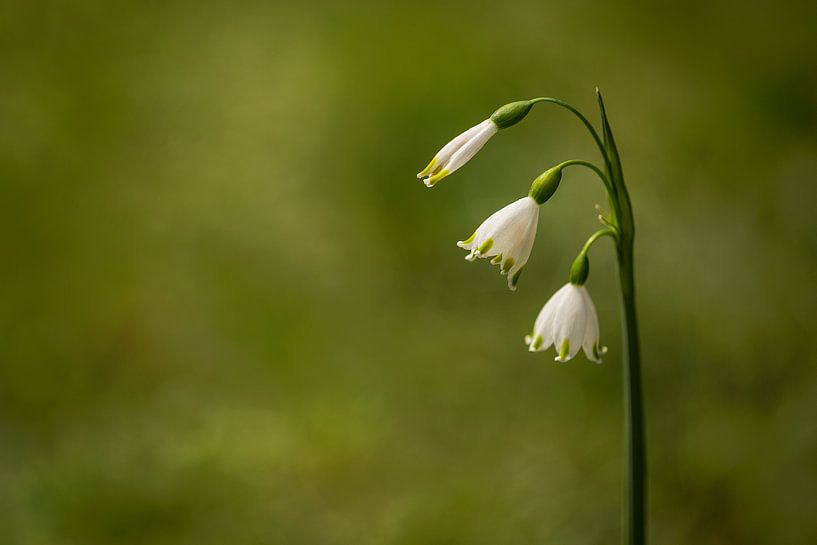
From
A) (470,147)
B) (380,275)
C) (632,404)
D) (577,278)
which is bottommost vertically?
(632,404)

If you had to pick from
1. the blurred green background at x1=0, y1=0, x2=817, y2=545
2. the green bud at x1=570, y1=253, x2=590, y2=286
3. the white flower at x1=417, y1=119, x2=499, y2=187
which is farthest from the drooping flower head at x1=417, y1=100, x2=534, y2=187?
the blurred green background at x1=0, y1=0, x2=817, y2=545

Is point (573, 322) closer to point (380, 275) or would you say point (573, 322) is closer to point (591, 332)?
point (591, 332)

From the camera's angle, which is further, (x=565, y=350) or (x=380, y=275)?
(x=380, y=275)

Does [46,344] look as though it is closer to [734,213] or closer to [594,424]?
[594,424]

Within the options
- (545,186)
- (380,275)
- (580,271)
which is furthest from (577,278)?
(380,275)

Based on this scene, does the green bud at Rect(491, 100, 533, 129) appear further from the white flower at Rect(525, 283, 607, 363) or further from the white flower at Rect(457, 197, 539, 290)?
the white flower at Rect(525, 283, 607, 363)

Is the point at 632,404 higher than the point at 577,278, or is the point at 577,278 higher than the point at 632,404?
the point at 577,278

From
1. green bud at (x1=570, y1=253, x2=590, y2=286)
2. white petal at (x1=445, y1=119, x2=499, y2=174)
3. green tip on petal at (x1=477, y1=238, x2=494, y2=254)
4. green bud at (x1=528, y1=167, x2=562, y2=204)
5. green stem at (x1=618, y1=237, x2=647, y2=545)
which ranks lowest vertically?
green stem at (x1=618, y1=237, x2=647, y2=545)
